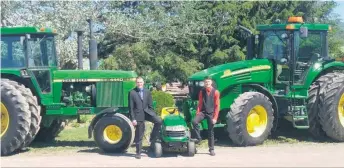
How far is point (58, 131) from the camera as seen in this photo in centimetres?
1323

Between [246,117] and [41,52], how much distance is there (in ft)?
15.2

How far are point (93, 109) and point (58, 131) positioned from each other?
1.80m

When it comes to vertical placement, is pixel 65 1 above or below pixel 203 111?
above

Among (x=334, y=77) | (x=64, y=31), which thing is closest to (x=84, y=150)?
(x=334, y=77)

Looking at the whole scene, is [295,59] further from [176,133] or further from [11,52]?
[11,52]

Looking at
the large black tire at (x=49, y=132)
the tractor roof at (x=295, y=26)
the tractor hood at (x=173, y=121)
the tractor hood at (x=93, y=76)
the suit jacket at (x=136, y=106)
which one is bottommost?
the large black tire at (x=49, y=132)

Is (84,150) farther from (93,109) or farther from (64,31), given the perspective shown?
(64,31)

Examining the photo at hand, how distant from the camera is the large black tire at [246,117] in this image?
11484 mm

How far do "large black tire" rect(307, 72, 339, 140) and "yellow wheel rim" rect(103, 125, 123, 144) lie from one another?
442 cm

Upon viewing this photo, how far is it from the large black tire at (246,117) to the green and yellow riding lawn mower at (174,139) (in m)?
1.31

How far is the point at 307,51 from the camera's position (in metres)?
12.7

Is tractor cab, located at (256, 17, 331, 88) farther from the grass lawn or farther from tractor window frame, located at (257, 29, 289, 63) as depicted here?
the grass lawn

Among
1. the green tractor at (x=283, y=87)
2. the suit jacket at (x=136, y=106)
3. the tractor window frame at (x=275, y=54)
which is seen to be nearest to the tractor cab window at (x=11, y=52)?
the suit jacket at (x=136, y=106)

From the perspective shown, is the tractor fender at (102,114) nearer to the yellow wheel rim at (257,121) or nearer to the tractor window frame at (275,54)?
the yellow wheel rim at (257,121)
